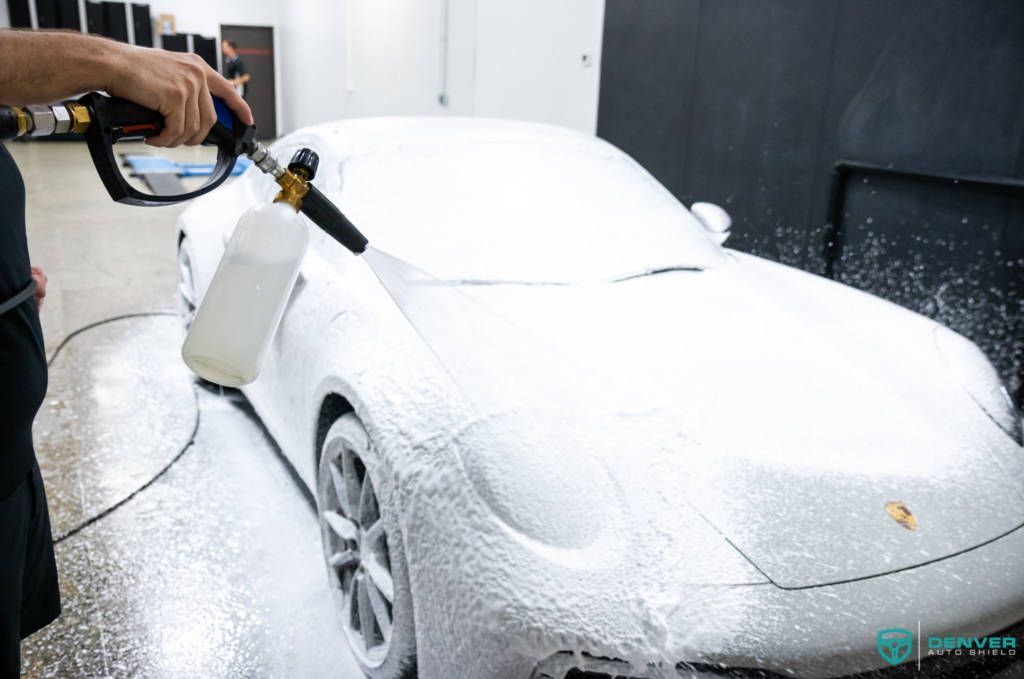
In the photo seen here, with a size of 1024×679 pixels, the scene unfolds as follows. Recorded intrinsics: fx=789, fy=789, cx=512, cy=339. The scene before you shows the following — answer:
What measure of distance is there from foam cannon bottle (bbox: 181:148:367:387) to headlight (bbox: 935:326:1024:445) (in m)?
1.56

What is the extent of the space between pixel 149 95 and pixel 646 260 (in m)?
1.47

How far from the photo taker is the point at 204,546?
2.09 meters

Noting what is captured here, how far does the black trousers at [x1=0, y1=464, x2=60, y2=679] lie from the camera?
1126 mm

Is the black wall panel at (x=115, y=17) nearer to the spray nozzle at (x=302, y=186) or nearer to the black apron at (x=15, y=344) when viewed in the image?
the black apron at (x=15, y=344)

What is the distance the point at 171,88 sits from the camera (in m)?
0.88

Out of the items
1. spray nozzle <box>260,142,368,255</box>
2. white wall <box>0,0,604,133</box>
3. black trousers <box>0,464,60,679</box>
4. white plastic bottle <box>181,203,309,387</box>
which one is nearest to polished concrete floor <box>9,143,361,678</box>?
black trousers <box>0,464,60,679</box>

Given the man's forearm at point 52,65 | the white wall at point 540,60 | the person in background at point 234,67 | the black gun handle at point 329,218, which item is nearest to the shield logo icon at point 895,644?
the black gun handle at point 329,218

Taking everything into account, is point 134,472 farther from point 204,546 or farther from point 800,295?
point 800,295

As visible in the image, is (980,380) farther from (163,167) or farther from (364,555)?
(163,167)

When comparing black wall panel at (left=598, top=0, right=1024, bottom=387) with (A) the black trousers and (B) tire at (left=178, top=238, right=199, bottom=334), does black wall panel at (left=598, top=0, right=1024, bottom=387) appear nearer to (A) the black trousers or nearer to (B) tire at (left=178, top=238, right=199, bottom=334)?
(B) tire at (left=178, top=238, right=199, bottom=334)

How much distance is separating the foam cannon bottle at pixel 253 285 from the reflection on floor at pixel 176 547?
976 mm

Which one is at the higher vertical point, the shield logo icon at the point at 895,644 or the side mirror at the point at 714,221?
the side mirror at the point at 714,221

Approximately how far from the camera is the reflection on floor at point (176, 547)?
1709mm

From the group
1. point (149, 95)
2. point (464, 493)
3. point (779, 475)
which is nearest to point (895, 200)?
point (779, 475)
